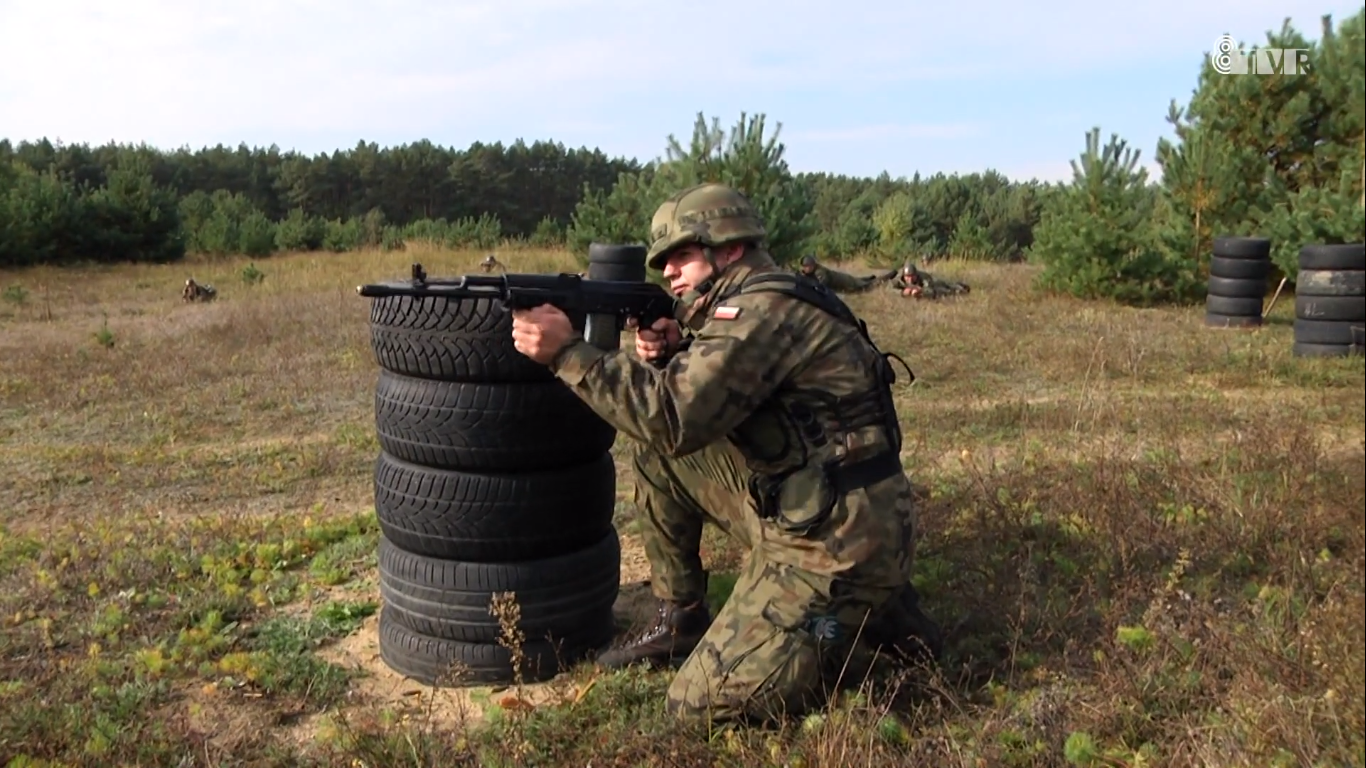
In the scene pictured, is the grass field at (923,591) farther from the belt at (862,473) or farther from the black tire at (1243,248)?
the black tire at (1243,248)

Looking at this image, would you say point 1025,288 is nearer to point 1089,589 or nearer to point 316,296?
point 316,296

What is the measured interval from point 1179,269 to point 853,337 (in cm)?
1401

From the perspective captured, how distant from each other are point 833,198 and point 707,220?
4368cm

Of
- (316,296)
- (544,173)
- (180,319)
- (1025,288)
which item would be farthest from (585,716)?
(544,173)

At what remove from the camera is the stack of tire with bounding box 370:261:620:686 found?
131 inches

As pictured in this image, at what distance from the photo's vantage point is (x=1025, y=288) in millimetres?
17266

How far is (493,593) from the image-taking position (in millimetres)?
3439

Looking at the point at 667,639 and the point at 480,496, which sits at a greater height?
the point at 480,496

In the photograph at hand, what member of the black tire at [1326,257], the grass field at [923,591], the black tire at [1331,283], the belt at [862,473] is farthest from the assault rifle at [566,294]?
the black tire at [1326,257]

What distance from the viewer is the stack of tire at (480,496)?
3332 mm

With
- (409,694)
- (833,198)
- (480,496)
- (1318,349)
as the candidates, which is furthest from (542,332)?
(833,198)

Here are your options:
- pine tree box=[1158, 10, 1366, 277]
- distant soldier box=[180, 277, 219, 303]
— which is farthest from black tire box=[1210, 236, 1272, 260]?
distant soldier box=[180, 277, 219, 303]

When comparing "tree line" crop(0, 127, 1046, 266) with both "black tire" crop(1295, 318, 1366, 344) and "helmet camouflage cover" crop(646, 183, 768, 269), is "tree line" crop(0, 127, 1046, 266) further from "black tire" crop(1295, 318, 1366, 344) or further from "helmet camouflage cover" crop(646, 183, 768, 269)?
"helmet camouflage cover" crop(646, 183, 768, 269)

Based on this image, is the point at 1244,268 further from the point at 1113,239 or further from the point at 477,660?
the point at 477,660
